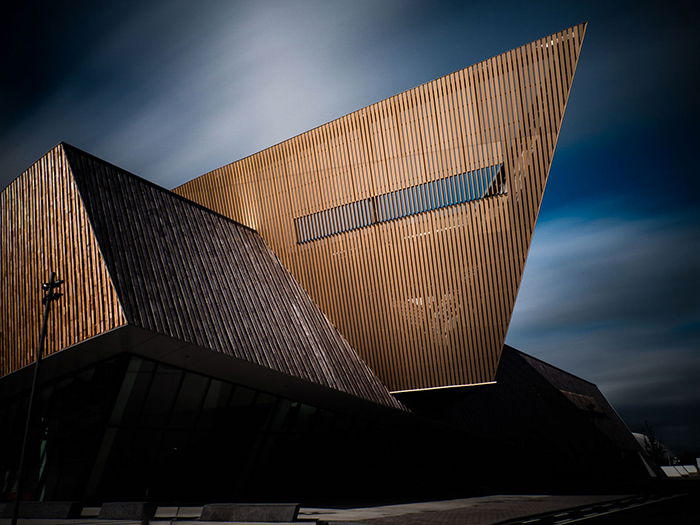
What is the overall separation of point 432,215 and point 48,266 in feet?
40.7

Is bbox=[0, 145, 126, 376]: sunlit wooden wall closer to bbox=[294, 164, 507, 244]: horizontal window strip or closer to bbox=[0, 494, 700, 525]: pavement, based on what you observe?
bbox=[0, 494, 700, 525]: pavement

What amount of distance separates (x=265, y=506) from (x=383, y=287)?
445 inches

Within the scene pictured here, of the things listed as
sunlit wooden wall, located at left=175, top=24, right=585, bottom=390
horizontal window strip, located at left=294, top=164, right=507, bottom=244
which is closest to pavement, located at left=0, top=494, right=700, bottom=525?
sunlit wooden wall, located at left=175, top=24, right=585, bottom=390

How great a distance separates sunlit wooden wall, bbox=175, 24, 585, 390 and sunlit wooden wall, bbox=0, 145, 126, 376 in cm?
938

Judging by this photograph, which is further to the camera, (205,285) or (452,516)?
(205,285)

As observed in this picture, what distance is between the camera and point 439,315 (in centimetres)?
2156

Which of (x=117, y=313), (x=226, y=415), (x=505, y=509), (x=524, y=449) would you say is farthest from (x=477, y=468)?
(x=117, y=313)

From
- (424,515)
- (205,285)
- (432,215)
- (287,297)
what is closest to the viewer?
(424,515)

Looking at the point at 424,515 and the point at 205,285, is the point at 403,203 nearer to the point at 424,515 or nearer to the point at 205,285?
the point at 205,285

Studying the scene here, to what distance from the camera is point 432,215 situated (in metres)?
21.8

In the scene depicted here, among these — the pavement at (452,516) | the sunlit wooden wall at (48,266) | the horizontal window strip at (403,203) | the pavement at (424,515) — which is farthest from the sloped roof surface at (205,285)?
the pavement at (424,515)

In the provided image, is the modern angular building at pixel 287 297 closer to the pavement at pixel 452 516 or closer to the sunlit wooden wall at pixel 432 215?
the sunlit wooden wall at pixel 432 215

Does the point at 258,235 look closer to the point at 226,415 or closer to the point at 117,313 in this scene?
the point at 226,415

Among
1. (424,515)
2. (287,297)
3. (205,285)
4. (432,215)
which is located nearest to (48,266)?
(205,285)
